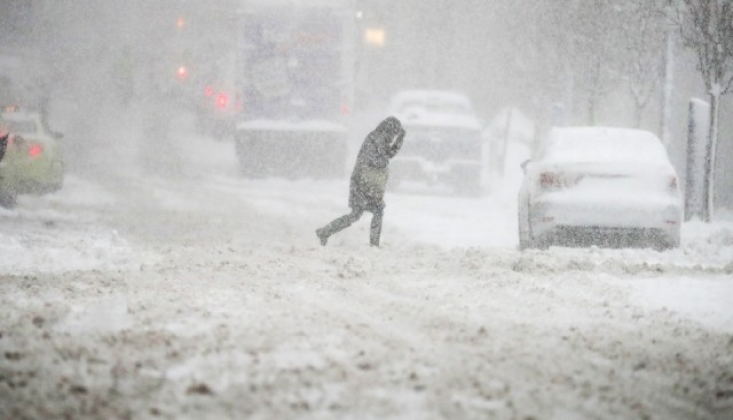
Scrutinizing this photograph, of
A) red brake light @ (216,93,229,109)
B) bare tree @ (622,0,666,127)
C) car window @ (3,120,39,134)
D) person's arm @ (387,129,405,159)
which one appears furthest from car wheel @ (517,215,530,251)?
red brake light @ (216,93,229,109)

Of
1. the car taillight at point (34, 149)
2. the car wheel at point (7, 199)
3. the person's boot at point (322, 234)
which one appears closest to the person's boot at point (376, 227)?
the person's boot at point (322, 234)

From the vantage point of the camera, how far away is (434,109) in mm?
20484

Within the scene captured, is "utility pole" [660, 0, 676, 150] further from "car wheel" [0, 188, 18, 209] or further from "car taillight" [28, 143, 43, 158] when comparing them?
"car wheel" [0, 188, 18, 209]

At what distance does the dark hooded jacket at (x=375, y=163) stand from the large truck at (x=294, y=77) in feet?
34.3

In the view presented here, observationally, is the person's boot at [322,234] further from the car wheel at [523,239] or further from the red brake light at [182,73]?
the red brake light at [182,73]

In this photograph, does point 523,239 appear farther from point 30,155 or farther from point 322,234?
point 30,155

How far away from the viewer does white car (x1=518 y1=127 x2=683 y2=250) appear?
995 centimetres

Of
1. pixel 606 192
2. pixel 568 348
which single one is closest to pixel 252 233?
pixel 606 192

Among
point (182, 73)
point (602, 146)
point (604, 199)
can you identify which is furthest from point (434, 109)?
point (182, 73)

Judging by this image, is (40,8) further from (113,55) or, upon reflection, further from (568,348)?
(568,348)

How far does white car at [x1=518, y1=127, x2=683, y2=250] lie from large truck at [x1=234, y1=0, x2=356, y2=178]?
10711 mm

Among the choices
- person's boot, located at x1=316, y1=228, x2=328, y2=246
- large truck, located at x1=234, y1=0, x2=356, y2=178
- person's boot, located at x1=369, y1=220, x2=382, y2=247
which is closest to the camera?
person's boot, located at x1=369, y1=220, x2=382, y2=247

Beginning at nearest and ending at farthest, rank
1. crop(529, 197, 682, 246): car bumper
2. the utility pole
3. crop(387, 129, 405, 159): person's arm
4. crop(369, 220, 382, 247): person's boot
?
crop(529, 197, 682, 246): car bumper < crop(387, 129, 405, 159): person's arm < crop(369, 220, 382, 247): person's boot < the utility pole

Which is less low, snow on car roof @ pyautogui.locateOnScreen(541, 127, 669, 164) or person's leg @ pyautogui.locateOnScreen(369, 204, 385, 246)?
snow on car roof @ pyautogui.locateOnScreen(541, 127, 669, 164)
